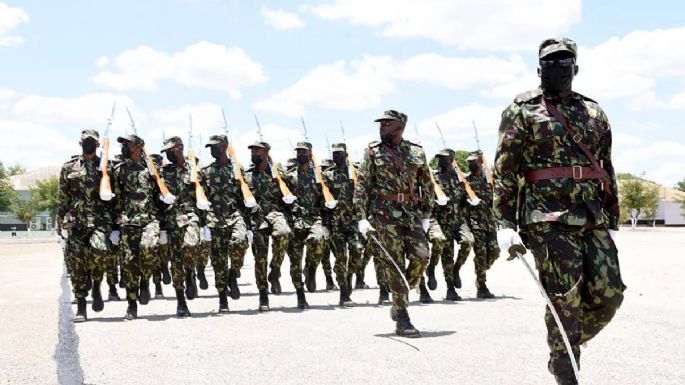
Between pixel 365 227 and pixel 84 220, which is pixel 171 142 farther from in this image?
pixel 365 227

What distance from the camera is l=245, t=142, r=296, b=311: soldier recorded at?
1125cm

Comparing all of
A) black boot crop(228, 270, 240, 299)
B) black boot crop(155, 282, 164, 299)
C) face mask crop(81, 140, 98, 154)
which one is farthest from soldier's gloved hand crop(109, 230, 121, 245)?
black boot crop(155, 282, 164, 299)

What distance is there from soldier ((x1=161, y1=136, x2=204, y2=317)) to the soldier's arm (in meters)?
6.39

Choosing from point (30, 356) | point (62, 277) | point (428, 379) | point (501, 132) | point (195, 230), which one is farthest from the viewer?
point (62, 277)

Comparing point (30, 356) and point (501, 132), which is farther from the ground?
point (501, 132)

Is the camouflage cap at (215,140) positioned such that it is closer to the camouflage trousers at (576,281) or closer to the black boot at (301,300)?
the black boot at (301,300)

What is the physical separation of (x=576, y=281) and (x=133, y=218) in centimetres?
721

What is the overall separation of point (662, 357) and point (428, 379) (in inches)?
87.4

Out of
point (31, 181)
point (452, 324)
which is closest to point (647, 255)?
point (452, 324)

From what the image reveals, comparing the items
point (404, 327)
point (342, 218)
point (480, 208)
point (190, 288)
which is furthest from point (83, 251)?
point (480, 208)

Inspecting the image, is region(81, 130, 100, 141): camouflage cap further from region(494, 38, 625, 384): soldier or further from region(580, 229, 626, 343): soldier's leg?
region(580, 229, 626, 343): soldier's leg

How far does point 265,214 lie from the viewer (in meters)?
11.9

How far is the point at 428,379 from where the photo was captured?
6.04 meters

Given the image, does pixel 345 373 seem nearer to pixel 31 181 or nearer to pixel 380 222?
pixel 380 222
